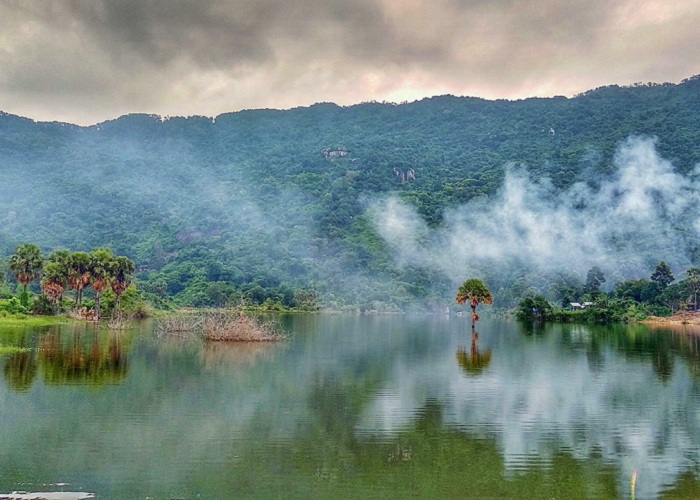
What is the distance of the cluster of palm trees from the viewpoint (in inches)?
2384

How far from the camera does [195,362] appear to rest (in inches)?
1161

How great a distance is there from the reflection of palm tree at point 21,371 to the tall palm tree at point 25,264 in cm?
3630

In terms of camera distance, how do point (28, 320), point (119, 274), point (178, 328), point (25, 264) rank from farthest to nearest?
point (119, 274), point (25, 264), point (28, 320), point (178, 328)

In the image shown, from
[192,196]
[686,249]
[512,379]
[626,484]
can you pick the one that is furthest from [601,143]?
[626,484]

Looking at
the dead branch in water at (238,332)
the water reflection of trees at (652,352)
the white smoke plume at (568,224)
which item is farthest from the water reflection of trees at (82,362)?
the white smoke plume at (568,224)

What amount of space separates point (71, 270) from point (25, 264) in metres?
5.74

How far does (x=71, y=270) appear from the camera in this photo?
60.5 m

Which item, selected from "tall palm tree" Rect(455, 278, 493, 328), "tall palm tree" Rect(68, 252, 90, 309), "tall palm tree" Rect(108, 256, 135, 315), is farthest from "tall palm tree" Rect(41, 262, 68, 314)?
"tall palm tree" Rect(455, 278, 493, 328)

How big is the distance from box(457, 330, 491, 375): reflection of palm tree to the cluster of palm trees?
36855 mm

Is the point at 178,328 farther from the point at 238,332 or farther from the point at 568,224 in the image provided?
the point at 568,224

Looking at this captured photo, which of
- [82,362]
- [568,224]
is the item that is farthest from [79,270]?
[568,224]

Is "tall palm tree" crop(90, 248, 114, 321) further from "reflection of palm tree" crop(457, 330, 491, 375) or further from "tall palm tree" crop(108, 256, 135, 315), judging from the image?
"reflection of palm tree" crop(457, 330, 491, 375)

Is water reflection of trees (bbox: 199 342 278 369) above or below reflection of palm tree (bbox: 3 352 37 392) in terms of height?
below

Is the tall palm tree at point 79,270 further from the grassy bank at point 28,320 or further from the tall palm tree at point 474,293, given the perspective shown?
the tall palm tree at point 474,293
